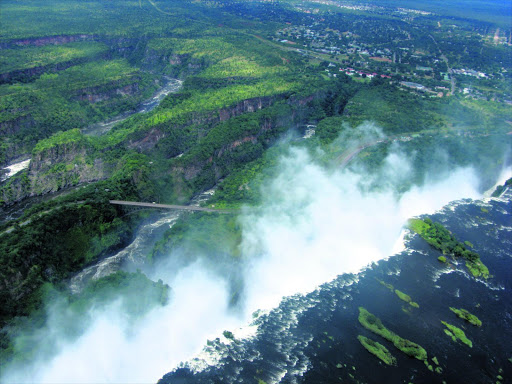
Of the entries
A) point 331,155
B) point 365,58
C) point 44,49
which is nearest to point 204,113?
point 331,155

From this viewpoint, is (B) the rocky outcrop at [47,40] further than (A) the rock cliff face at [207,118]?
Yes

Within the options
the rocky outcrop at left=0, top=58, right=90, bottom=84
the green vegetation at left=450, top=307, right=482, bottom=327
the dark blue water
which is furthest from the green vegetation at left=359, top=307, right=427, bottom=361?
the rocky outcrop at left=0, top=58, right=90, bottom=84

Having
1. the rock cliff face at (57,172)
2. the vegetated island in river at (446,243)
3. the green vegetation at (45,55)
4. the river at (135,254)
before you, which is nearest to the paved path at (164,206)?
the river at (135,254)

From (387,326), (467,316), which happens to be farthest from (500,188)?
(387,326)

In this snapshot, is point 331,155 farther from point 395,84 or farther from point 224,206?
point 395,84

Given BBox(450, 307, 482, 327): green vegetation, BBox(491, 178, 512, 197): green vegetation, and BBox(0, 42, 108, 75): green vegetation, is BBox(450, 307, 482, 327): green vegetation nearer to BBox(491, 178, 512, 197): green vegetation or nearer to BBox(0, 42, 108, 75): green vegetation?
BBox(491, 178, 512, 197): green vegetation

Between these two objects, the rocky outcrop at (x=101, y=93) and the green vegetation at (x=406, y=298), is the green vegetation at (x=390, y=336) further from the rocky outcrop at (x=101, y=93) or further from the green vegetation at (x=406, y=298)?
the rocky outcrop at (x=101, y=93)
